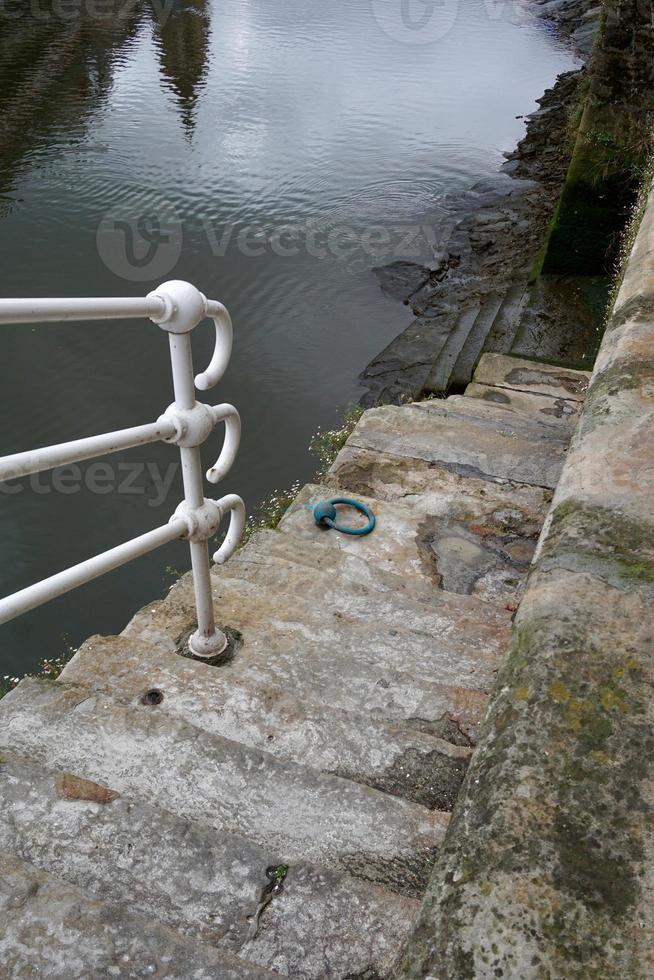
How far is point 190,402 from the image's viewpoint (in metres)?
1.73

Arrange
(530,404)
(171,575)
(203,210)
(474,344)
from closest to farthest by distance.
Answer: (530,404)
(171,575)
(474,344)
(203,210)

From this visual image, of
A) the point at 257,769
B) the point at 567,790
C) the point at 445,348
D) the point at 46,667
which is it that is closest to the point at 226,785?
the point at 257,769

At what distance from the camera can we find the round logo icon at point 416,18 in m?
17.9

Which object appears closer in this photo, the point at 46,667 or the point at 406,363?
the point at 46,667

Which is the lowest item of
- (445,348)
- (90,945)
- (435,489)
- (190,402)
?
(445,348)

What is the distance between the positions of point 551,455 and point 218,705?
7.28 ft

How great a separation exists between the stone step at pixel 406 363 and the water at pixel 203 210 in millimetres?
230

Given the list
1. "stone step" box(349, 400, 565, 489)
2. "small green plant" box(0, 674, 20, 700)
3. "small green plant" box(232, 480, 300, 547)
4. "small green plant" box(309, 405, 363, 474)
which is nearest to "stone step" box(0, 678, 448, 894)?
"stone step" box(349, 400, 565, 489)

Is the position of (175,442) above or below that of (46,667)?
above

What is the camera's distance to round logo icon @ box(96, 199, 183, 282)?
28.0ft

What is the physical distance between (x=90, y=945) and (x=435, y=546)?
1973 millimetres

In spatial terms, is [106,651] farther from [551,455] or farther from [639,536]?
[551,455]

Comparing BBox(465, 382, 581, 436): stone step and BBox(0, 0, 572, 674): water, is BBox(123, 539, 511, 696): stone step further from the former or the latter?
BBox(0, 0, 572, 674): water

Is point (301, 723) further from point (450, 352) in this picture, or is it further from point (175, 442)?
point (450, 352)
